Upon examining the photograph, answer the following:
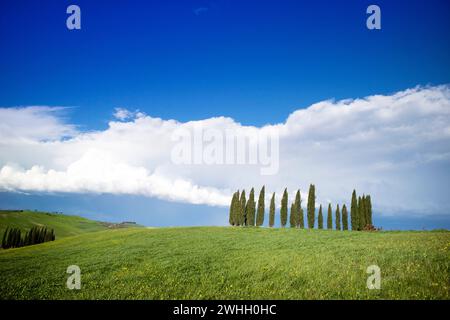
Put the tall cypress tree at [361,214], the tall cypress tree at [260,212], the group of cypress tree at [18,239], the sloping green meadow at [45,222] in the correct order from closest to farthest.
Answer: the tall cypress tree at [361,214] < the tall cypress tree at [260,212] < the group of cypress tree at [18,239] < the sloping green meadow at [45,222]

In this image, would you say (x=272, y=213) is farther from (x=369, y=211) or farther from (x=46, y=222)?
(x=46, y=222)

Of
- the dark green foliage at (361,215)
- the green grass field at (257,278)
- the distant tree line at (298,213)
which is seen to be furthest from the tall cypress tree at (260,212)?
the green grass field at (257,278)

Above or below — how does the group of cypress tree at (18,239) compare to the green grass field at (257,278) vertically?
below

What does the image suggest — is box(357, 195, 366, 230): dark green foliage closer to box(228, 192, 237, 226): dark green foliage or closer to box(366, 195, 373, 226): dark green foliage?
box(366, 195, 373, 226): dark green foliage

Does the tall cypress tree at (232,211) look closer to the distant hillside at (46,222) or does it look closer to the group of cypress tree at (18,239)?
the group of cypress tree at (18,239)

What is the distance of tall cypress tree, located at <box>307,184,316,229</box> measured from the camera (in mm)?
70312

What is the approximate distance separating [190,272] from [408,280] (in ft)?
38.1

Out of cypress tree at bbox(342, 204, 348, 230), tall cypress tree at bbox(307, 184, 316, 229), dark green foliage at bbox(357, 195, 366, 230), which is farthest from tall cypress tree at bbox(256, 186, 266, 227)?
dark green foliage at bbox(357, 195, 366, 230)

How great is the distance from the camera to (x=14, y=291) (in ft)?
53.9

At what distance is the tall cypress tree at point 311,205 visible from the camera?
70312mm

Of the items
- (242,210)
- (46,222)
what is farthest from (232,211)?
(46,222)

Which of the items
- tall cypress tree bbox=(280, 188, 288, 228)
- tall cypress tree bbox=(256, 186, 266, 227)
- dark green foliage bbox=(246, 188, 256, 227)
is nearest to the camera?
tall cypress tree bbox=(280, 188, 288, 228)
